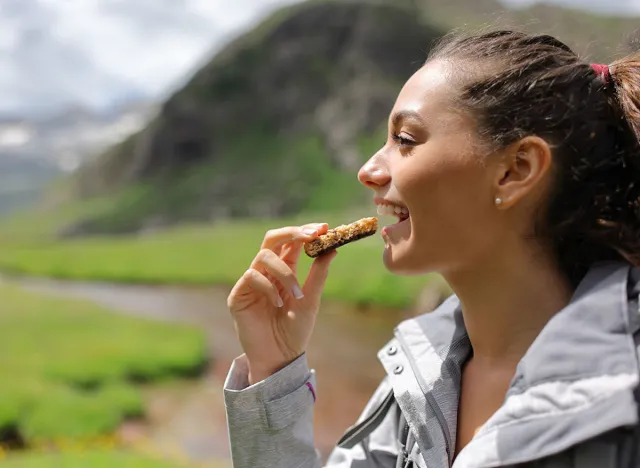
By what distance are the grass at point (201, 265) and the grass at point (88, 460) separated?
1380cm

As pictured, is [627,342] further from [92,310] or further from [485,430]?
[92,310]

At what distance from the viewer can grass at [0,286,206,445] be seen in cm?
1074

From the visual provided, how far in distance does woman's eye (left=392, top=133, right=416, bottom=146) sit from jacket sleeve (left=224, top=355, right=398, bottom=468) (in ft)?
3.65

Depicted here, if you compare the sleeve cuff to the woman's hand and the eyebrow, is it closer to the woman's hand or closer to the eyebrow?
the woman's hand

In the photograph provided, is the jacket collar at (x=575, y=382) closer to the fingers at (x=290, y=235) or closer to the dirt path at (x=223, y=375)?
the fingers at (x=290, y=235)

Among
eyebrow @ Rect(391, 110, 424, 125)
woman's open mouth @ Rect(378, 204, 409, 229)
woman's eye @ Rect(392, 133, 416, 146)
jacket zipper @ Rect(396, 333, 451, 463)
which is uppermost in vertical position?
eyebrow @ Rect(391, 110, 424, 125)

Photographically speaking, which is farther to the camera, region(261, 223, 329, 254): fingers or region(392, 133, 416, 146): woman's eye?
region(261, 223, 329, 254): fingers

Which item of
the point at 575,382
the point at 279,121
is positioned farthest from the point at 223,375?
the point at 279,121

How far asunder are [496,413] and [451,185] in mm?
832

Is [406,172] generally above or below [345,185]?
below

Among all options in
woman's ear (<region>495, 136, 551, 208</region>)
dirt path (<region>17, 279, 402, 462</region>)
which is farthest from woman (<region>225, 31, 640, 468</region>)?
dirt path (<region>17, 279, 402, 462</region>)

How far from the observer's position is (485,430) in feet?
6.88

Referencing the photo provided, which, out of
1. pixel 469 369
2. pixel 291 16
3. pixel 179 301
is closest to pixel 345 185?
pixel 291 16

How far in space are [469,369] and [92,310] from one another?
19461 millimetres
